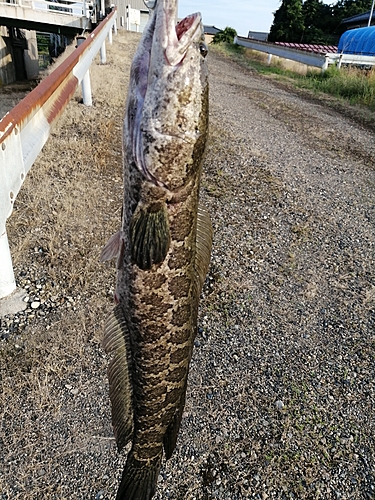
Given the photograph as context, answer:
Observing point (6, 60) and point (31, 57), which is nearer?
point (6, 60)

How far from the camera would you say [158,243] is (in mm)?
1756

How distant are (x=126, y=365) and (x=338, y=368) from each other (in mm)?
2143

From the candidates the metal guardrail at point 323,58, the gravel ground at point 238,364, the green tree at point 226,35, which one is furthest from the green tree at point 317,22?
the gravel ground at point 238,364

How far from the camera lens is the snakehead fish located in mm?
1727

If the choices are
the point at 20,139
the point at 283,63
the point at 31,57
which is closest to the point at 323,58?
the point at 283,63

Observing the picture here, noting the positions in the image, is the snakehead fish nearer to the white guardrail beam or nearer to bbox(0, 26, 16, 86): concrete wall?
the white guardrail beam

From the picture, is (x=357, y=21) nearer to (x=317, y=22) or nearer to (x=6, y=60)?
(x=317, y=22)

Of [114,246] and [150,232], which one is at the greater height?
[150,232]

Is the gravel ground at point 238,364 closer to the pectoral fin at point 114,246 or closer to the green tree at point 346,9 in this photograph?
the pectoral fin at point 114,246

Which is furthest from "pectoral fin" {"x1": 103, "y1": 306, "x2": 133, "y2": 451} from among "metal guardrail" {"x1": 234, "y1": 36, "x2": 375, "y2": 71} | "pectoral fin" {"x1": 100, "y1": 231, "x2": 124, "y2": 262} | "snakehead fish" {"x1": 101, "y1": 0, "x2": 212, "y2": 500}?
"metal guardrail" {"x1": 234, "y1": 36, "x2": 375, "y2": 71}

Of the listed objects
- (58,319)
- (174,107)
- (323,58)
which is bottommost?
(58,319)

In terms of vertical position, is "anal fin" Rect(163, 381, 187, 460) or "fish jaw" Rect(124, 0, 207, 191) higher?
"fish jaw" Rect(124, 0, 207, 191)

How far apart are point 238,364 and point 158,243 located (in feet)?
6.38

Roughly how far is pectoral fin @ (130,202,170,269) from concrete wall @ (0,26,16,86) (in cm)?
2353
